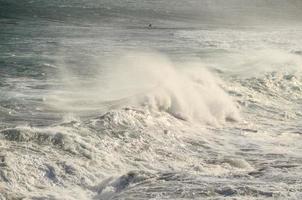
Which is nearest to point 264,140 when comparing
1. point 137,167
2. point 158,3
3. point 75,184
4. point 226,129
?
point 226,129

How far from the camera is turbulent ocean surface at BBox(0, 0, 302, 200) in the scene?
9.44m

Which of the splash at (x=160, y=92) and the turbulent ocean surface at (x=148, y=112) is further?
the splash at (x=160, y=92)

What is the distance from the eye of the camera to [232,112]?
14688mm

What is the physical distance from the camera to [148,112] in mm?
13164

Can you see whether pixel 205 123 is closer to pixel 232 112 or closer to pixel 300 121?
pixel 232 112

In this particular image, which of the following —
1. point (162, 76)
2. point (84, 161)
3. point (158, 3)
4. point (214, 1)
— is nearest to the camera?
point (84, 161)

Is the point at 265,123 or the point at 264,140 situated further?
the point at 265,123

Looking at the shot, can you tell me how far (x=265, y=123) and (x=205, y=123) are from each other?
1.50 m

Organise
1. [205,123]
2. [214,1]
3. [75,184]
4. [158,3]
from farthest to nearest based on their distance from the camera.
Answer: [214,1] → [158,3] → [205,123] → [75,184]

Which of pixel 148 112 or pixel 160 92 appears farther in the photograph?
pixel 160 92

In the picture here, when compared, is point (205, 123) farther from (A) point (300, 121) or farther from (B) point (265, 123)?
(A) point (300, 121)

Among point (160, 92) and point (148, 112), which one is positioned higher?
point (160, 92)

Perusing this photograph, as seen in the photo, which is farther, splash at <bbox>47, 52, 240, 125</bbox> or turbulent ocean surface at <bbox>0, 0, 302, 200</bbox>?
splash at <bbox>47, 52, 240, 125</bbox>

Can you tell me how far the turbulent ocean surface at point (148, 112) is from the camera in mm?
9438
